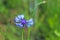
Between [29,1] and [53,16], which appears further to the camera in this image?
[29,1]

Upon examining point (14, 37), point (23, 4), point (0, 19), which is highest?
point (23, 4)

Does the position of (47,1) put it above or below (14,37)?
above

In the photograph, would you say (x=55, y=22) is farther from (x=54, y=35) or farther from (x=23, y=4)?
(x=23, y=4)

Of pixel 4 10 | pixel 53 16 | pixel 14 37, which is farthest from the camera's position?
pixel 4 10

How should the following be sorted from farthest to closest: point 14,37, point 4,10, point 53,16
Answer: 1. point 4,10
2. point 53,16
3. point 14,37

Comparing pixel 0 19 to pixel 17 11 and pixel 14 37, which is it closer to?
pixel 17 11

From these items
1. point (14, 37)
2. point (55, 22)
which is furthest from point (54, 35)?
point (14, 37)

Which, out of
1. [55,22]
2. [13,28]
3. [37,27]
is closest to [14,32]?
[13,28]
